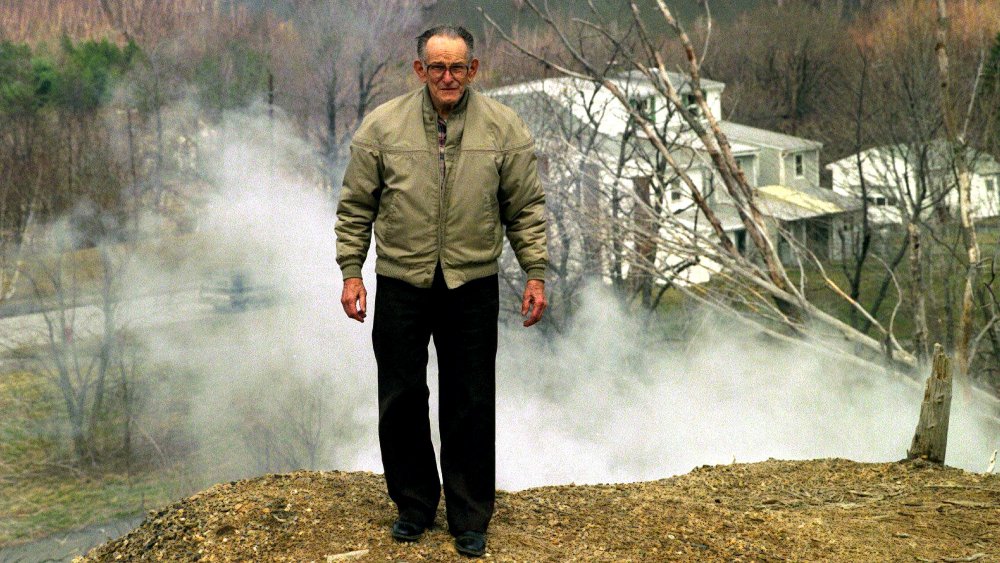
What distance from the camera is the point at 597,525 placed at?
14.1 feet

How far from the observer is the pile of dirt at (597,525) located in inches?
156

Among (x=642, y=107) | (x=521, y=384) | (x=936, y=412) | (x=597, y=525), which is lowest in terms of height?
(x=521, y=384)

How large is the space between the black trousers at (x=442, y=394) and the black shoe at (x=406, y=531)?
3 centimetres

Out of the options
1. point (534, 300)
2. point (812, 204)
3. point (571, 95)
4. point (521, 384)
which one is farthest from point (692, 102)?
point (534, 300)

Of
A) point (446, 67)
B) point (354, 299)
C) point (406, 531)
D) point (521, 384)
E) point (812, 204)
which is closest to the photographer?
point (446, 67)

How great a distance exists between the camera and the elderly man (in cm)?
379

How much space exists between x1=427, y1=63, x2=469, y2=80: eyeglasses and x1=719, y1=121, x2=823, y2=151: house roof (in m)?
30.3

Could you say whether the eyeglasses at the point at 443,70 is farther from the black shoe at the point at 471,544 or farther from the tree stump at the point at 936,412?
the tree stump at the point at 936,412

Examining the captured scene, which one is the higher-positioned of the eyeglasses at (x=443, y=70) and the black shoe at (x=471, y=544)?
the eyeglasses at (x=443, y=70)

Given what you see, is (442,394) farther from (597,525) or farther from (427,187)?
(597,525)

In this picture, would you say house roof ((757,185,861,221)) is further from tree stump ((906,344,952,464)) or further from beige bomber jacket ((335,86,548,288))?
beige bomber jacket ((335,86,548,288))

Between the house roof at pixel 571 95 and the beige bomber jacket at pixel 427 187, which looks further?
the house roof at pixel 571 95

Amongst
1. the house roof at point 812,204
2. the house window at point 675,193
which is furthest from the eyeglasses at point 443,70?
the house roof at point 812,204

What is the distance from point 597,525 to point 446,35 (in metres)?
1.87
